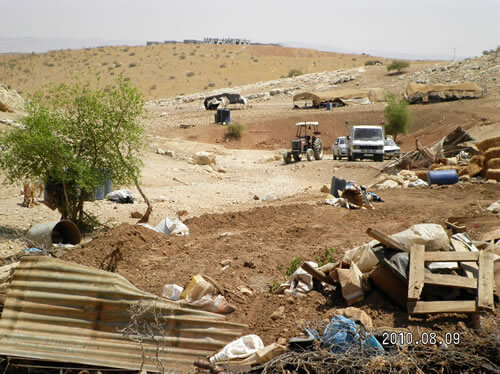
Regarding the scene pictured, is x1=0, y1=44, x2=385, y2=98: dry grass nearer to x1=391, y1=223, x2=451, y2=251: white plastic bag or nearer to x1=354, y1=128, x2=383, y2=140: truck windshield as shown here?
x1=354, y1=128, x2=383, y2=140: truck windshield

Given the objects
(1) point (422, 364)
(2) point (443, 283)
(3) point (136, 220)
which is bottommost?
(3) point (136, 220)

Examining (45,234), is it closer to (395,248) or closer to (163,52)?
(395,248)

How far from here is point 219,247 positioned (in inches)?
389

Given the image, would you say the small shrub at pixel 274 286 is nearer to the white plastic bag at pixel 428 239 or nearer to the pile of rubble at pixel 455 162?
the white plastic bag at pixel 428 239

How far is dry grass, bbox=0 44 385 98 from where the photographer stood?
68.9 metres

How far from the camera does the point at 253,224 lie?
12.3 meters

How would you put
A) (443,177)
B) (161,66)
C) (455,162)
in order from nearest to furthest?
1. (443,177)
2. (455,162)
3. (161,66)

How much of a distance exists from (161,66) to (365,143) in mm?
56540

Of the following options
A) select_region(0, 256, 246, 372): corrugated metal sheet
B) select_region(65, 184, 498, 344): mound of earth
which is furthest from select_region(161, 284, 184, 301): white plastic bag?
select_region(0, 256, 246, 372): corrugated metal sheet

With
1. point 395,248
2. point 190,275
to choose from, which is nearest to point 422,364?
point 395,248

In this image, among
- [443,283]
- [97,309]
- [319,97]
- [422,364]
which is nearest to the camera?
[422,364]

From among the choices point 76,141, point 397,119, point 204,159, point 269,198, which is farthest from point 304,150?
point 76,141

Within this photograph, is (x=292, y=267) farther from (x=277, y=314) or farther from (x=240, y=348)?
(x=240, y=348)

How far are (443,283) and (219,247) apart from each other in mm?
4443
